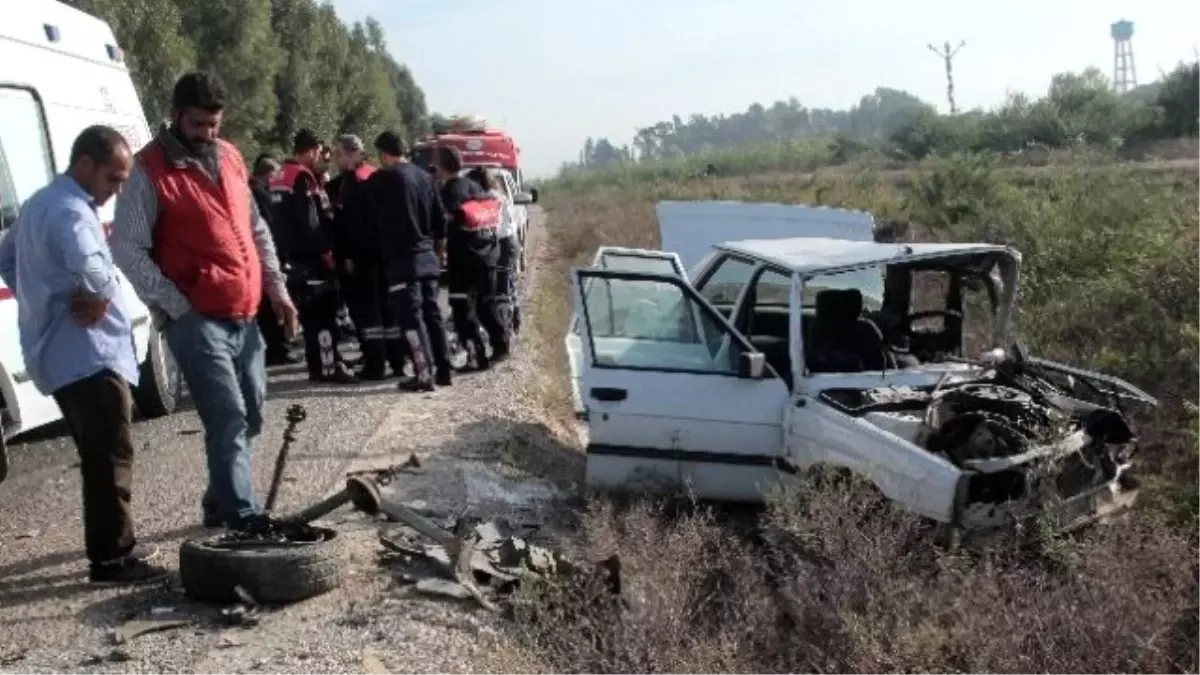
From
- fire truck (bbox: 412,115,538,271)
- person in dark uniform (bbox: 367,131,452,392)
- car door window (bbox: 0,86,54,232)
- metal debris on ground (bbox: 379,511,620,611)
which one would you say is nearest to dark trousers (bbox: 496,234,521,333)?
person in dark uniform (bbox: 367,131,452,392)

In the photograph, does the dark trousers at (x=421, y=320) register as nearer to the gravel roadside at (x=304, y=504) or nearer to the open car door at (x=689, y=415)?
the gravel roadside at (x=304, y=504)

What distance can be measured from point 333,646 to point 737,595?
1707 mm

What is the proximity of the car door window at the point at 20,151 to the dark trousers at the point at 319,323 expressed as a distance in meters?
2.67

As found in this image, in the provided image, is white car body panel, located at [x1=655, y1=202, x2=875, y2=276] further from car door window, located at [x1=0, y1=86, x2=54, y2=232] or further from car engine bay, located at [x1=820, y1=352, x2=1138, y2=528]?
car door window, located at [x1=0, y1=86, x2=54, y2=232]

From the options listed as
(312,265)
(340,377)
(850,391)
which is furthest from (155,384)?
(850,391)

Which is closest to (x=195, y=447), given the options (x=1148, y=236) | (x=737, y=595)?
(x=737, y=595)

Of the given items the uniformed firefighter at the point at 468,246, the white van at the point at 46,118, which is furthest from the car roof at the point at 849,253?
the white van at the point at 46,118

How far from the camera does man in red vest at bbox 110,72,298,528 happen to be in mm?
5215

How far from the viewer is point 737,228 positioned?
33.2 ft

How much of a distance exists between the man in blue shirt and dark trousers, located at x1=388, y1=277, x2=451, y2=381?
4.10 m

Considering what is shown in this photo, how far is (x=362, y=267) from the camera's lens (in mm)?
10164

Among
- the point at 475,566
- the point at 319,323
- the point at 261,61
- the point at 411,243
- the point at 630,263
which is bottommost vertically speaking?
the point at 475,566

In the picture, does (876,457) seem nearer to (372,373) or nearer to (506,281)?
(372,373)

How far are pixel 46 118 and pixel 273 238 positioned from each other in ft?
8.49
